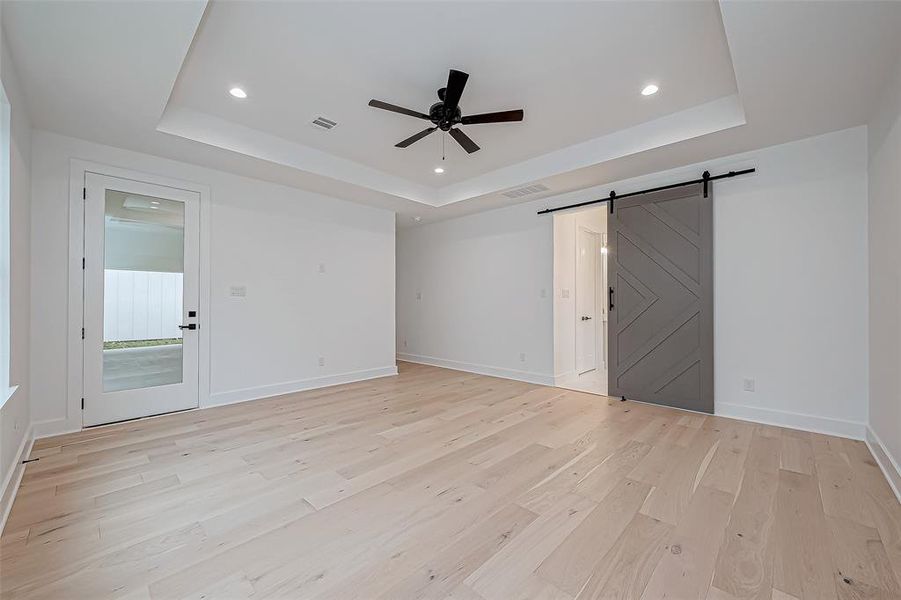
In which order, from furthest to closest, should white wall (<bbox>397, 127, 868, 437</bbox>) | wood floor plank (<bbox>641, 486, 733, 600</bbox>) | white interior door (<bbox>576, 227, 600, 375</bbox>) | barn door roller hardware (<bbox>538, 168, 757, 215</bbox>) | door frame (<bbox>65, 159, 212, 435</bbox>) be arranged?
white interior door (<bbox>576, 227, 600, 375</bbox>), barn door roller hardware (<bbox>538, 168, 757, 215</bbox>), door frame (<bbox>65, 159, 212, 435</bbox>), white wall (<bbox>397, 127, 868, 437</bbox>), wood floor plank (<bbox>641, 486, 733, 600</bbox>)

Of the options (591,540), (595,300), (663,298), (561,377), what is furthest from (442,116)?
(595,300)

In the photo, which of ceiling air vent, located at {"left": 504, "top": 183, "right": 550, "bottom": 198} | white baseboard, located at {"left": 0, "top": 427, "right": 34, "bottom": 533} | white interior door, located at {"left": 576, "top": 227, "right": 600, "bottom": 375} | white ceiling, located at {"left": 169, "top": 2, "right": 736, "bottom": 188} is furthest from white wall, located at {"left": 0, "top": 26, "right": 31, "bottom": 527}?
white interior door, located at {"left": 576, "top": 227, "right": 600, "bottom": 375}

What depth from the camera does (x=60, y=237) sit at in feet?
11.3

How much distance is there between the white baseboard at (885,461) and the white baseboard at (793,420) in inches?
4.9

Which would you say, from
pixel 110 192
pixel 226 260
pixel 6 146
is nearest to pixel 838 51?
pixel 6 146

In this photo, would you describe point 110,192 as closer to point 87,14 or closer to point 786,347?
point 87,14

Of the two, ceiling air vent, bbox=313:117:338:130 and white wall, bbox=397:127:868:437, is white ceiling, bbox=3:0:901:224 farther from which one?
white wall, bbox=397:127:868:437

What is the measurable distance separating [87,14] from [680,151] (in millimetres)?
4590

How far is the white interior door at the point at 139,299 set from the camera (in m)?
3.61

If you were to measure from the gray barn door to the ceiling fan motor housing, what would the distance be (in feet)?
8.58

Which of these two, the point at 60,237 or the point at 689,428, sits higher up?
the point at 60,237

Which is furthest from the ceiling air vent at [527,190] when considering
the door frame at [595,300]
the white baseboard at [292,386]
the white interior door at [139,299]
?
the white interior door at [139,299]

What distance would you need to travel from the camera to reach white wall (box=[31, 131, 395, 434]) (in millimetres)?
3373

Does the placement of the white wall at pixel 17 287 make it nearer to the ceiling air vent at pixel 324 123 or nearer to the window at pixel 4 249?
the window at pixel 4 249
